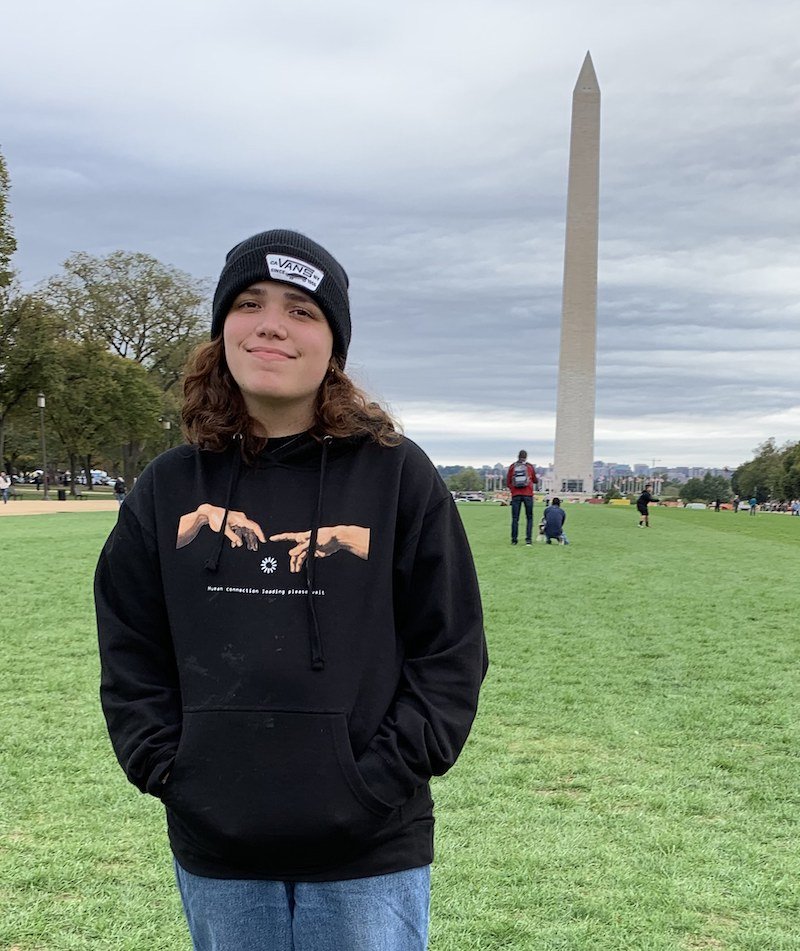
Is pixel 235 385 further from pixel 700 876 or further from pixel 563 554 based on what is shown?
pixel 563 554

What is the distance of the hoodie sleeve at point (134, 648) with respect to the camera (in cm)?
187

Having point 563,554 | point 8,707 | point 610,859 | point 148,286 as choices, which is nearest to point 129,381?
point 148,286

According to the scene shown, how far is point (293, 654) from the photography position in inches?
69.5

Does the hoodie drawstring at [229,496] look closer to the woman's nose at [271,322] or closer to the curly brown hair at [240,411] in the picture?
the curly brown hair at [240,411]

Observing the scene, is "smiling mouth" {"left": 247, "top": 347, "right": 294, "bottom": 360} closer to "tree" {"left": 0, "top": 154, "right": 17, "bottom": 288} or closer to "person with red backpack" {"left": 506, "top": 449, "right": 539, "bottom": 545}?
"person with red backpack" {"left": 506, "top": 449, "right": 539, "bottom": 545}

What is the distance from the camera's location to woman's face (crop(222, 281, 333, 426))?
6.42ft

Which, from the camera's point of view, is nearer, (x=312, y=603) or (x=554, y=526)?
(x=312, y=603)

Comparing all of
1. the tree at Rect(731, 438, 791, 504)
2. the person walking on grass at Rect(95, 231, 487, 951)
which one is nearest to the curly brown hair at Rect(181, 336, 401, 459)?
the person walking on grass at Rect(95, 231, 487, 951)

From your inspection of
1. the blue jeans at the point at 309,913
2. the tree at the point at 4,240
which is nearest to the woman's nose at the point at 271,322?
the blue jeans at the point at 309,913

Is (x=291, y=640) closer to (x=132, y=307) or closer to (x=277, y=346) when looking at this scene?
(x=277, y=346)

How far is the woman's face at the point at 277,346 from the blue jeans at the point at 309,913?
3.01ft

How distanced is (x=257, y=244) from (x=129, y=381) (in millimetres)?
47577

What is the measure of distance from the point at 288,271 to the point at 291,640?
0.73 metres

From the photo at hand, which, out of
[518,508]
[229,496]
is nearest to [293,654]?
[229,496]
